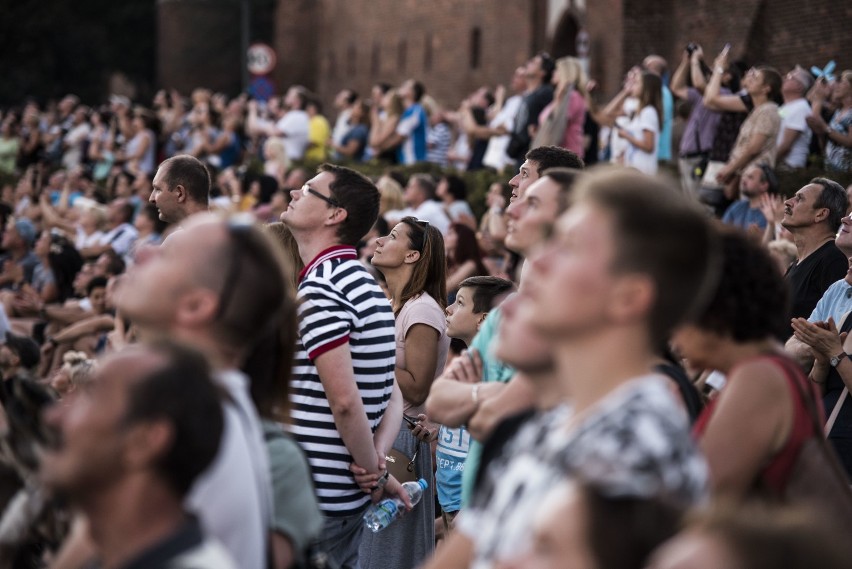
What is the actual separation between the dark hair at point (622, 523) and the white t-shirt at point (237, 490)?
782 millimetres

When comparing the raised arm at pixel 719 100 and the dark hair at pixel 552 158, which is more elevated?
the dark hair at pixel 552 158

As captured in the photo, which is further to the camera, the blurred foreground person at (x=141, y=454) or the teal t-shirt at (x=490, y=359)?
the teal t-shirt at (x=490, y=359)

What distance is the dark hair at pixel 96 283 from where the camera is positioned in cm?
1245

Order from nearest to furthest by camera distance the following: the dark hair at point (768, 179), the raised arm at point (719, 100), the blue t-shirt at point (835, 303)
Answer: the blue t-shirt at point (835, 303) < the dark hair at point (768, 179) < the raised arm at point (719, 100)

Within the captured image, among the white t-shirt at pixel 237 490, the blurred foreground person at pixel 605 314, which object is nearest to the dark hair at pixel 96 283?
the white t-shirt at pixel 237 490

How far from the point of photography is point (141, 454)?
2547 mm

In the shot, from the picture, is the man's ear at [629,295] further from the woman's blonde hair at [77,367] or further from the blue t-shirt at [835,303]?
the woman's blonde hair at [77,367]

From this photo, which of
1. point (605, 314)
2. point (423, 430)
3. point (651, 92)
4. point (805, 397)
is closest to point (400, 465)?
point (423, 430)

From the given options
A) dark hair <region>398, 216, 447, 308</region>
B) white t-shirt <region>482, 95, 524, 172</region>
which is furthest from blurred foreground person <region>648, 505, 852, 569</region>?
white t-shirt <region>482, 95, 524, 172</region>

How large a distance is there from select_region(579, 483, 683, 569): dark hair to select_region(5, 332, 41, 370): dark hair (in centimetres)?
712

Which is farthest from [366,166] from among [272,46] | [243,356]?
[272,46]

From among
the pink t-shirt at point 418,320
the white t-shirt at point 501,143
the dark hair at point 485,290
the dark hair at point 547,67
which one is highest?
the dark hair at point 547,67

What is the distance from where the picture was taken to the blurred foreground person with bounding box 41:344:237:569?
2537 millimetres

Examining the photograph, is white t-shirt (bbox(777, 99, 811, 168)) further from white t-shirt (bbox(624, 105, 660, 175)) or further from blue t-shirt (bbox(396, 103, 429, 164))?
blue t-shirt (bbox(396, 103, 429, 164))
